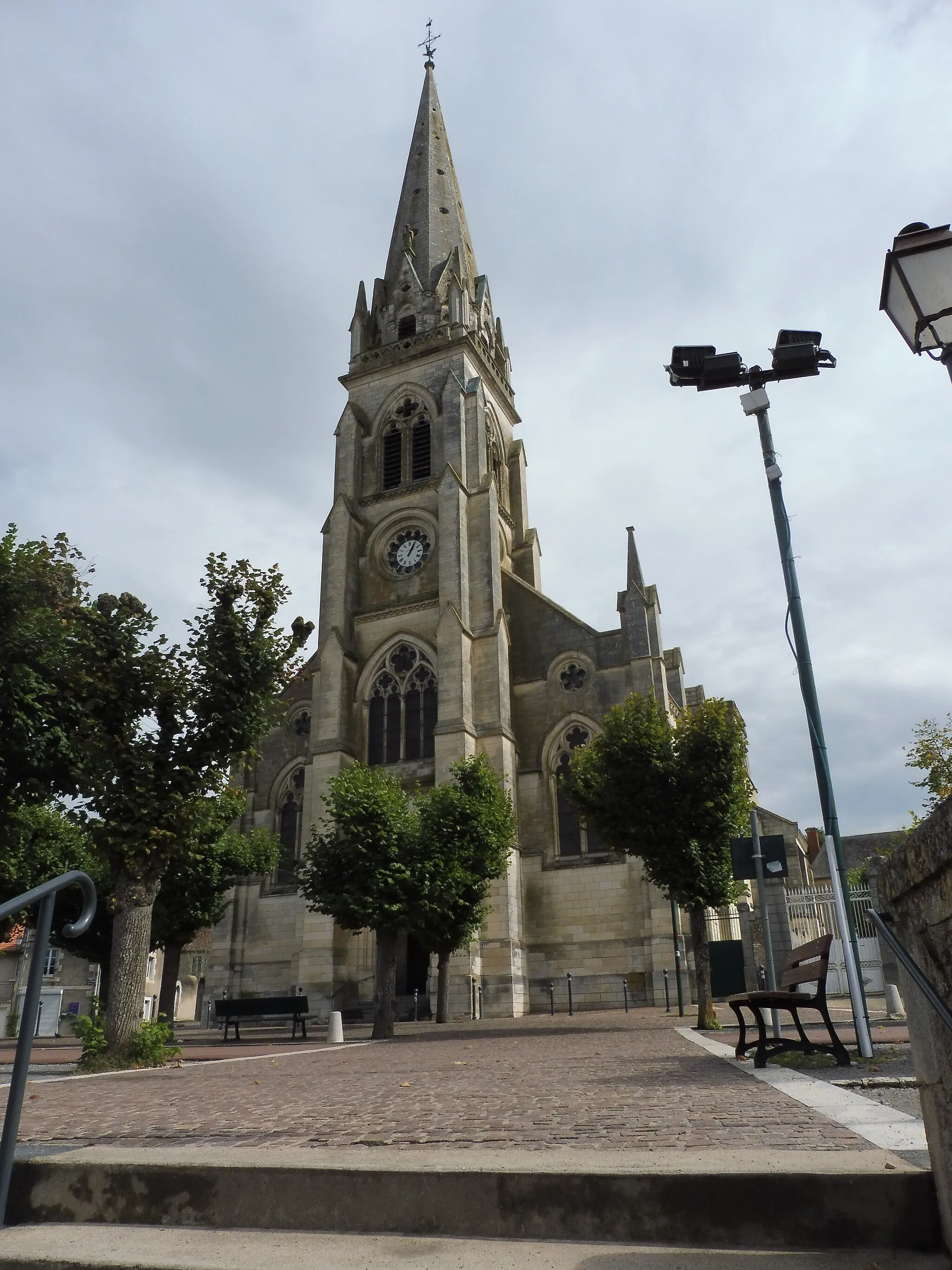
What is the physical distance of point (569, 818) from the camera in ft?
92.5

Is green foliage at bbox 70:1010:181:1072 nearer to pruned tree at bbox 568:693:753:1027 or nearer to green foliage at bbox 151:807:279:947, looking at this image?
green foliage at bbox 151:807:279:947

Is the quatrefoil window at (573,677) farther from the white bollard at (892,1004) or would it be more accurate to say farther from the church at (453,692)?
the white bollard at (892,1004)

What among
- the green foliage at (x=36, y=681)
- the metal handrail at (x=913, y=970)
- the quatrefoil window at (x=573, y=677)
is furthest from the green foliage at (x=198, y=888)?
the metal handrail at (x=913, y=970)

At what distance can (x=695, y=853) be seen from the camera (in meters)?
17.1

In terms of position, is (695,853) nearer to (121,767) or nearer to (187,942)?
(121,767)

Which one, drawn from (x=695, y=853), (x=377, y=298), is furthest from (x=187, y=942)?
(x=377, y=298)

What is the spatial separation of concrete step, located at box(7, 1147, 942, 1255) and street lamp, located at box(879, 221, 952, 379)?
11.6 feet

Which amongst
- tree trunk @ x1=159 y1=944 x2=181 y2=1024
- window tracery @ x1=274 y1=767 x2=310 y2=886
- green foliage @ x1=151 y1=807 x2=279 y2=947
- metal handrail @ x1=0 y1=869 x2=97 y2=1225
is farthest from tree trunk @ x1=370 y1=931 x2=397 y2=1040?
metal handrail @ x1=0 y1=869 x2=97 y2=1225

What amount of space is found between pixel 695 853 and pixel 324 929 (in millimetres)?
13614

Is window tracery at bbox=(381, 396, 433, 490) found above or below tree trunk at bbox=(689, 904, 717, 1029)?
above

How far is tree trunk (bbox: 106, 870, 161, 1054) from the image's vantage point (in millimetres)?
12093

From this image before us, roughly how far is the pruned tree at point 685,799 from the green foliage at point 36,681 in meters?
9.93

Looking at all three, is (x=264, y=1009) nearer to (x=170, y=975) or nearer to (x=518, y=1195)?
(x=170, y=975)

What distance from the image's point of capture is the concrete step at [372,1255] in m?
2.80
